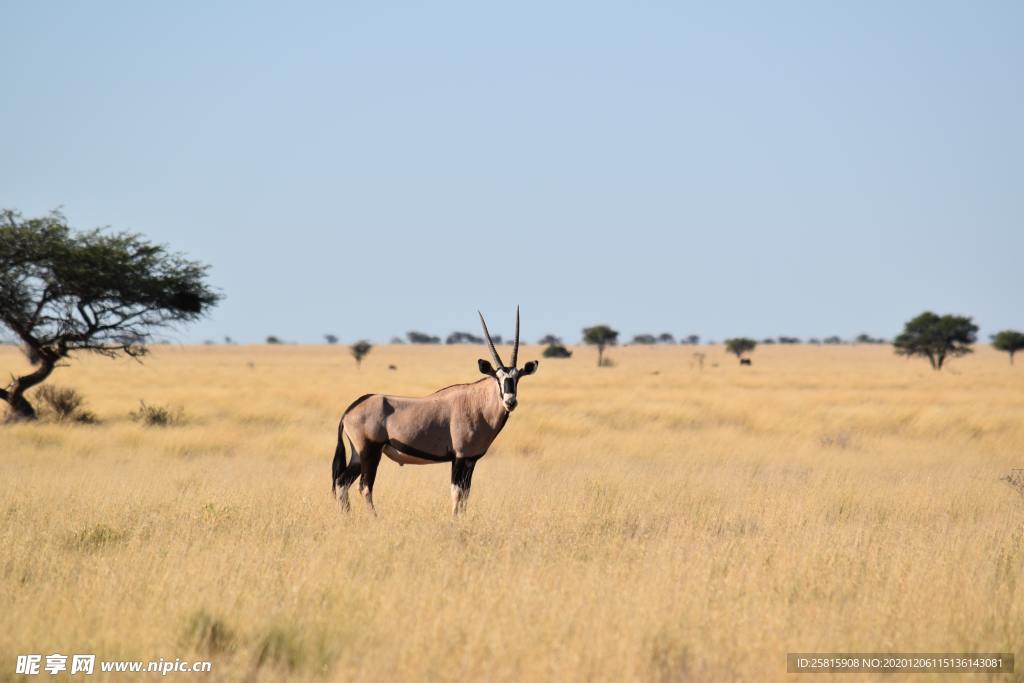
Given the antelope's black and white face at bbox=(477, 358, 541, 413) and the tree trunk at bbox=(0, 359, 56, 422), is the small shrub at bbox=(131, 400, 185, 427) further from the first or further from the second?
the antelope's black and white face at bbox=(477, 358, 541, 413)

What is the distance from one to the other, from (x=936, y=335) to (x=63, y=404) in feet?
199

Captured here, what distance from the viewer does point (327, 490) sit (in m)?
12.0

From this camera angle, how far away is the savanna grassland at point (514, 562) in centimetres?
568

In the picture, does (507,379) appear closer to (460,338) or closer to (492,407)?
(492,407)

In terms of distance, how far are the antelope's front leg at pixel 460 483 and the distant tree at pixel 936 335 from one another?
208 ft

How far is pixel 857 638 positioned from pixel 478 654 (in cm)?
230

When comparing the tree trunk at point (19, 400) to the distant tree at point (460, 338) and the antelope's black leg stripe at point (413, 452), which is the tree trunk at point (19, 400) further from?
the distant tree at point (460, 338)

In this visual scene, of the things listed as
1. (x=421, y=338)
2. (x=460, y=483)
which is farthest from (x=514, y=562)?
(x=421, y=338)

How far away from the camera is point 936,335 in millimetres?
68125

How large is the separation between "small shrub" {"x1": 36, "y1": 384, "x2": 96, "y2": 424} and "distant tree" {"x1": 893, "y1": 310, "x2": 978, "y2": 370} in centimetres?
5825

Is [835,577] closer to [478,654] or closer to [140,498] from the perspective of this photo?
[478,654]

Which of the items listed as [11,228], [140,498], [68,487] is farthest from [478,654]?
[11,228]

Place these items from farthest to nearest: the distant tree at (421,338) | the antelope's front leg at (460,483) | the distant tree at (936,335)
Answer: the distant tree at (421,338)
the distant tree at (936,335)
the antelope's front leg at (460,483)

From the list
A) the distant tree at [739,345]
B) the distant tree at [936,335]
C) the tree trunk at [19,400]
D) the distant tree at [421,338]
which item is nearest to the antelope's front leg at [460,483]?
the tree trunk at [19,400]
